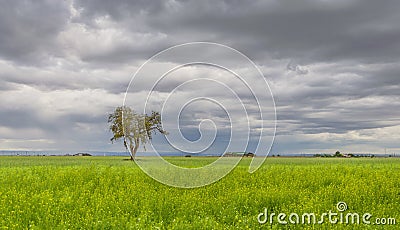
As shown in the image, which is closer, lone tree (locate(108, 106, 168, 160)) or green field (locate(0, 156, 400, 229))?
green field (locate(0, 156, 400, 229))

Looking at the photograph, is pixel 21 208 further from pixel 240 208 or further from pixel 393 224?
pixel 393 224

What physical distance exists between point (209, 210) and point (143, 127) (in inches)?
1561

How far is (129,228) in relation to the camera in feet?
42.4

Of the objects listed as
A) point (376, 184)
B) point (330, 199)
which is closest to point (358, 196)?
point (330, 199)

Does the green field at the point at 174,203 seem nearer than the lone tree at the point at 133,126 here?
Yes

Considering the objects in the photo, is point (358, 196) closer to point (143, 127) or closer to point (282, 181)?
point (282, 181)

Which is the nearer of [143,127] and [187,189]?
[187,189]

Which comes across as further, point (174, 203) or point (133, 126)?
point (133, 126)

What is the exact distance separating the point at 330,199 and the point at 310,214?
415cm

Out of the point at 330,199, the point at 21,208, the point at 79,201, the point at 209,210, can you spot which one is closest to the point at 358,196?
the point at 330,199

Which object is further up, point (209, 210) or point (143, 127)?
point (143, 127)

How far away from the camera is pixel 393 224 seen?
14312 millimetres

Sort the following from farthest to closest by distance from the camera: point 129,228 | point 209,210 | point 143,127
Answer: point 143,127 < point 209,210 < point 129,228

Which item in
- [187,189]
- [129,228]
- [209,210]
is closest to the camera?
[129,228]
